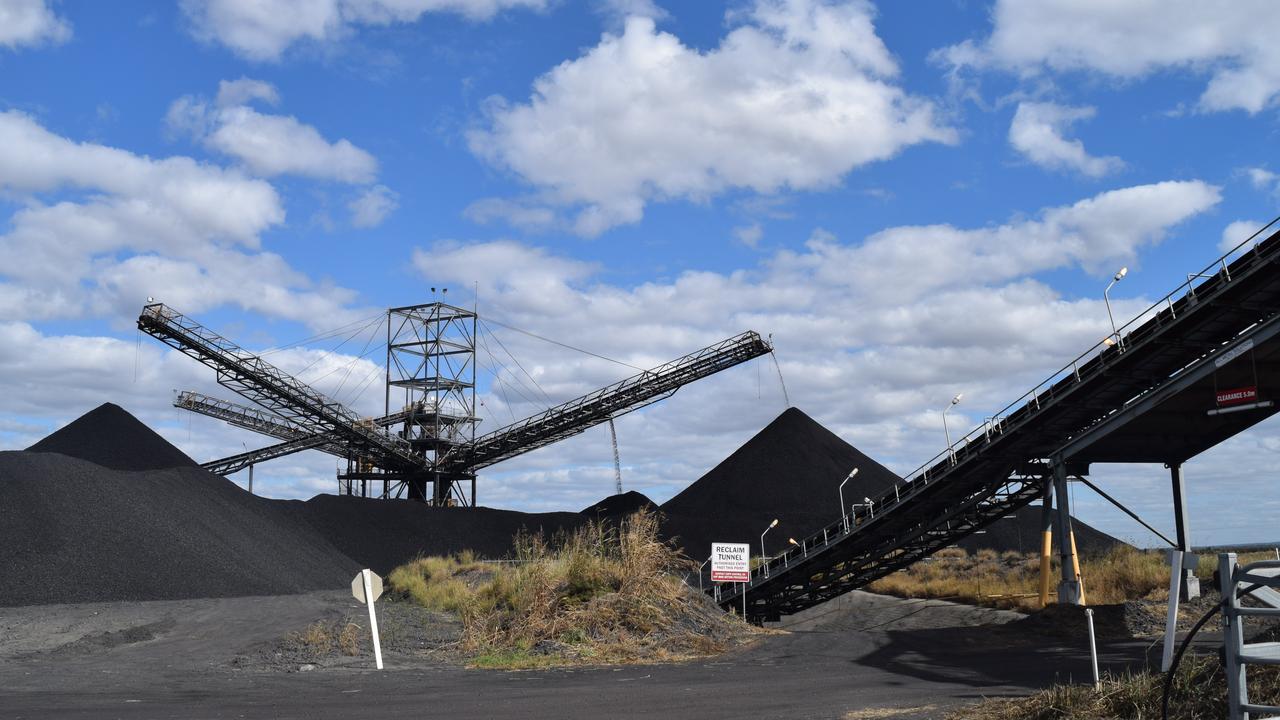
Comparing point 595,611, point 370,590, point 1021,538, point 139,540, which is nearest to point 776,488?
point 1021,538

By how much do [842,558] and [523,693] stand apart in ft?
49.0

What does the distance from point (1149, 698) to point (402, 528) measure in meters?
39.6

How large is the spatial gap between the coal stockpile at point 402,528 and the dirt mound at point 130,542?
15.4 feet

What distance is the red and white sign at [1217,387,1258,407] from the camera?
2009 centimetres

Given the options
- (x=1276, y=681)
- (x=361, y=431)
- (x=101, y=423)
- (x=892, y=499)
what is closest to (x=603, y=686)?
(x=1276, y=681)

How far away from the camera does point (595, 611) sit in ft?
60.7

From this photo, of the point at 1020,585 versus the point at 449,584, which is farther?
the point at 1020,585

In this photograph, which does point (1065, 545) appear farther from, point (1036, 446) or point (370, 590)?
point (370, 590)

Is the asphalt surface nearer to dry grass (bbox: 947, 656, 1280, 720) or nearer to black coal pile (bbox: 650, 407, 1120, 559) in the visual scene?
dry grass (bbox: 947, 656, 1280, 720)

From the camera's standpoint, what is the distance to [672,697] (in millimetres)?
12477

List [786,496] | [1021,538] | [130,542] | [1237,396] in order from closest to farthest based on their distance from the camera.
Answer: [1237,396]
[130,542]
[1021,538]
[786,496]

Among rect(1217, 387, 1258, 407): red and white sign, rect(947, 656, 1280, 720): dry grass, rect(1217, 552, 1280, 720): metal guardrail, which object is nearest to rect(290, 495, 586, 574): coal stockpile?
rect(1217, 387, 1258, 407): red and white sign

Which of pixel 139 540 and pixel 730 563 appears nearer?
pixel 730 563

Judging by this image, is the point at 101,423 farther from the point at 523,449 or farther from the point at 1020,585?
the point at 1020,585
